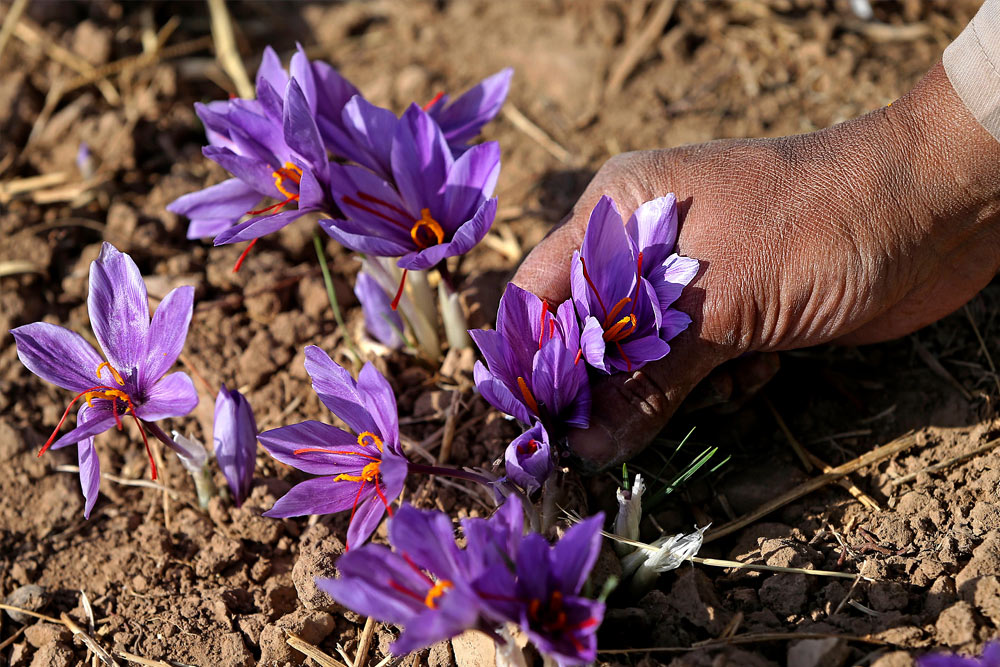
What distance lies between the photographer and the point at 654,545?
1607 mm

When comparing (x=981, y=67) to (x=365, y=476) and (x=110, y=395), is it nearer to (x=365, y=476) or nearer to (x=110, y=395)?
(x=365, y=476)

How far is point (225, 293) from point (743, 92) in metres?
1.78

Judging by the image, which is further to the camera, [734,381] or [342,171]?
[734,381]

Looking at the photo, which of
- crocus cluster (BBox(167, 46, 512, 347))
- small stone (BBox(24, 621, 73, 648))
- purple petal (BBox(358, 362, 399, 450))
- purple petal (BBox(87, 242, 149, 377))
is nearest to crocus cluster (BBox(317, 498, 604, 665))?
purple petal (BBox(358, 362, 399, 450))

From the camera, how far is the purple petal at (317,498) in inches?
60.0

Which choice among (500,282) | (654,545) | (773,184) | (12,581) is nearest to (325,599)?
(654,545)

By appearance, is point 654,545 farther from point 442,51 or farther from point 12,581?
point 442,51

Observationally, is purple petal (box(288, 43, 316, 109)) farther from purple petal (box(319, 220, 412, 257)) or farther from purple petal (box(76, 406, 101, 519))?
purple petal (box(76, 406, 101, 519))

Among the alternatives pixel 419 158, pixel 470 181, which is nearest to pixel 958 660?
pixel 470 181

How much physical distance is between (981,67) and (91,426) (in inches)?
72.4

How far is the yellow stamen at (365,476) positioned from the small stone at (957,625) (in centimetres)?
103

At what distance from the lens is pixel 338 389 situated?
157 cm

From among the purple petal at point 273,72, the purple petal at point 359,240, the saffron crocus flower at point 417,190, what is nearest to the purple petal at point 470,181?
the saffron crocus flower at point 417,190

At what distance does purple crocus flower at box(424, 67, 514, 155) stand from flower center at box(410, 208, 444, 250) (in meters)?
0.29
